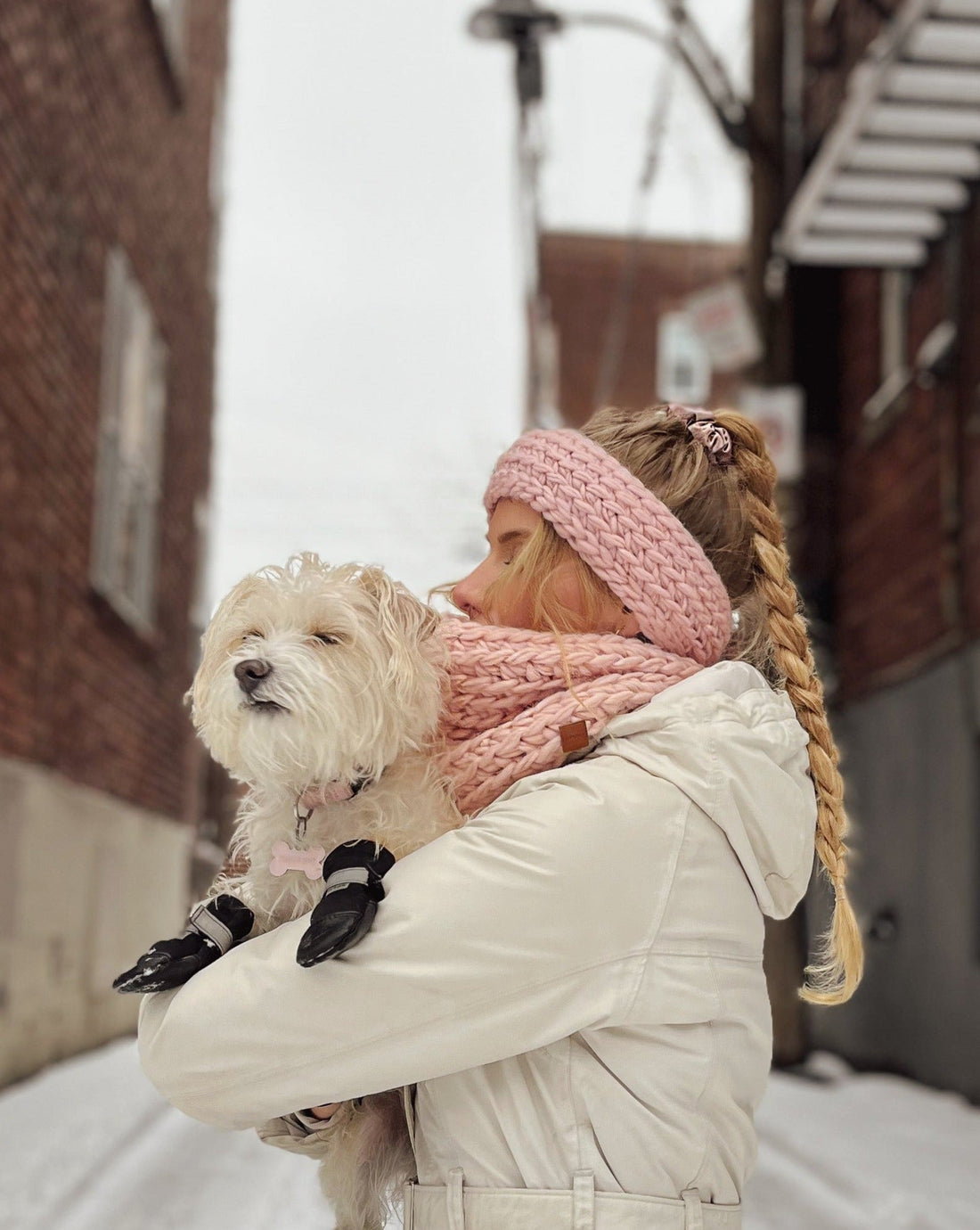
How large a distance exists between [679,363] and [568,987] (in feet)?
85.4

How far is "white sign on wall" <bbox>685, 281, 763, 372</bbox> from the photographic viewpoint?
8.50 metres

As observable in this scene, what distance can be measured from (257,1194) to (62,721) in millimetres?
3397

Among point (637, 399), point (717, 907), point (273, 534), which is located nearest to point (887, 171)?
point (717, 907)

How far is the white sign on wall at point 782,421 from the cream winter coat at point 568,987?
6741 mm

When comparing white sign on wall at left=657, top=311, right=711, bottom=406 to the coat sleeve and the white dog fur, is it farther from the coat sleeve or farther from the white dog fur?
the coat sleeve

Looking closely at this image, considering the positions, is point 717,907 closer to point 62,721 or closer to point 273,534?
point 62,721

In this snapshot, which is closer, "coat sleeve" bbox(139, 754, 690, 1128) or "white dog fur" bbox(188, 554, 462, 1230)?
"coat sleeve" bbox(139, 754, 690, 1128)

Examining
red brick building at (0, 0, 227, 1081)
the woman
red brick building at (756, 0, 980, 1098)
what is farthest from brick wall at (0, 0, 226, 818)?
the woman

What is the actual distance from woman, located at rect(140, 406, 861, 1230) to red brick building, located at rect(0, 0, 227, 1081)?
519cm

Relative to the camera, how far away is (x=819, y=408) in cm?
1181

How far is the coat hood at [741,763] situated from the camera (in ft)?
5.22

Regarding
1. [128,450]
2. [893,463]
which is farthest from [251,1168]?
[893,463]

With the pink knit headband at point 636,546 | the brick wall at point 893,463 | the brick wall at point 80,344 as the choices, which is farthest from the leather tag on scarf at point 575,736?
the brick wall at point 893,463

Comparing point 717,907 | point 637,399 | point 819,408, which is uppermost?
→ point 637,399
